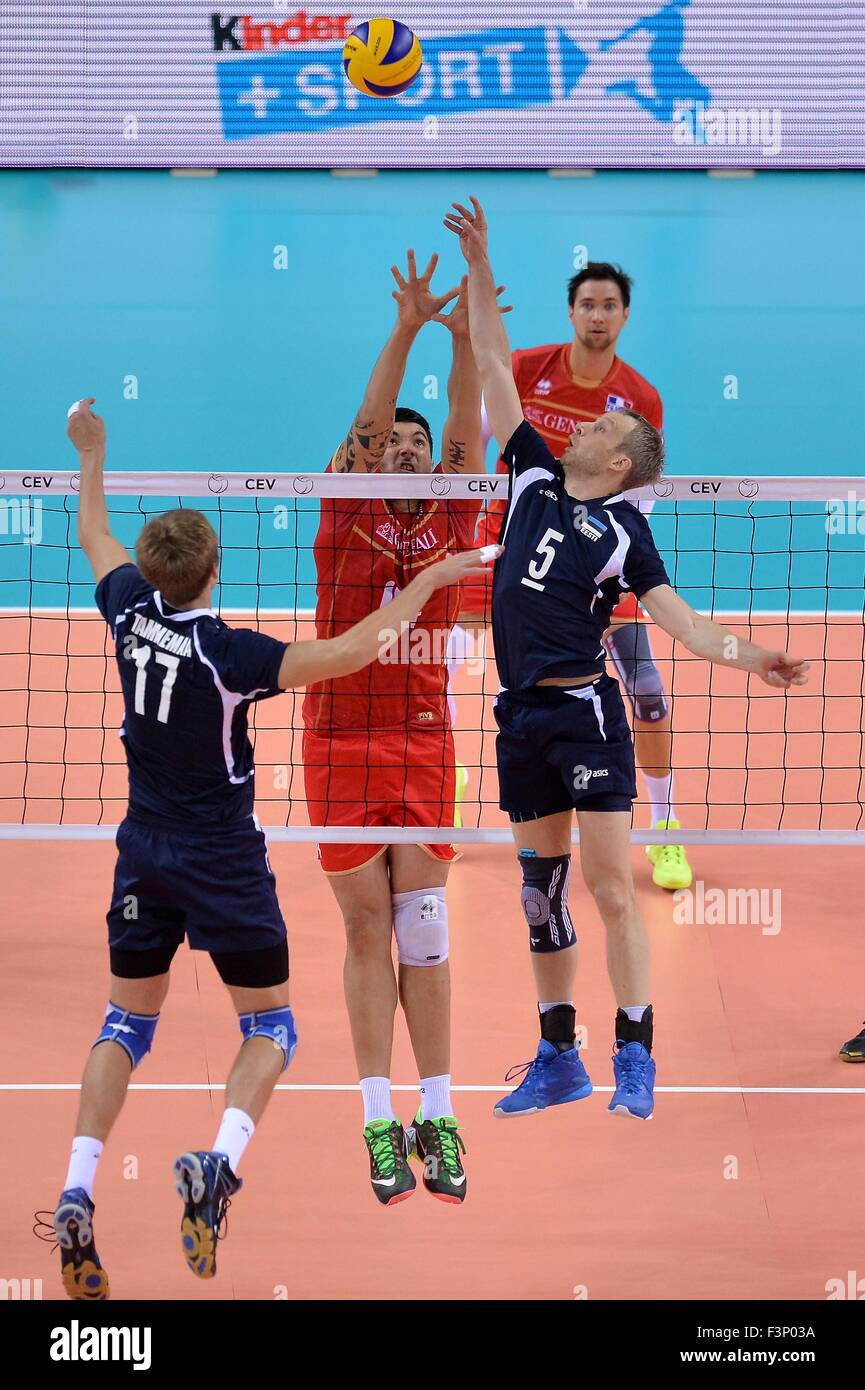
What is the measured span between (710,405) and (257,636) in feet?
36.1

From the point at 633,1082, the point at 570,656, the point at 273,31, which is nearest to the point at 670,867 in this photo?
the point at 633,1082

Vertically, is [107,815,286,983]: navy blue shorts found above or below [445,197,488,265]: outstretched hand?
below

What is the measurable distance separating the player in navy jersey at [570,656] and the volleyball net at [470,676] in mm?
354

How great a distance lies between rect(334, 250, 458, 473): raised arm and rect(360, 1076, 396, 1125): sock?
1.90 m

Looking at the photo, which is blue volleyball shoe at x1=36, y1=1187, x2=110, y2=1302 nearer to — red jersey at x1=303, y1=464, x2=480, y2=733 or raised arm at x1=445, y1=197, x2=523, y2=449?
red jersey at x1=303, y1=464, x2=480, y2=733

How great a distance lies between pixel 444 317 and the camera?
5.26m

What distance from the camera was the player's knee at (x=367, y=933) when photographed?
5.07 metres

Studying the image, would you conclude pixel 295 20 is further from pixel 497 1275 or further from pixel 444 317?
pixel 497 1275

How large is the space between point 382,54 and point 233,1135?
6.80 meters

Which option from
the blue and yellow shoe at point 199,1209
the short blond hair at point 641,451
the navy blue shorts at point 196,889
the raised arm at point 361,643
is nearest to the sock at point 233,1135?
the blue and yellow shoe at point 199,1209

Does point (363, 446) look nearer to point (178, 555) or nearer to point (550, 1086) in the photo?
point (178, 555)

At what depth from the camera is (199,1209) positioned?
13.8ft

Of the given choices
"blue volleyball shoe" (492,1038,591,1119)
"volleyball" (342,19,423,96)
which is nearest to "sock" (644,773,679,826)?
"blue volleyball shoe" (492,1038,591,1119)

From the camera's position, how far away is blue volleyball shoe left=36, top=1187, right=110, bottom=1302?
14.1ft
